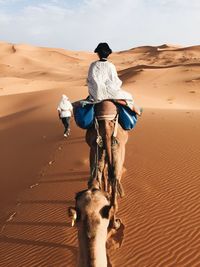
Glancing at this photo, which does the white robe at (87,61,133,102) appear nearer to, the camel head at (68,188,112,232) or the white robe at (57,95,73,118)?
the camel head at (68,188,112,232)

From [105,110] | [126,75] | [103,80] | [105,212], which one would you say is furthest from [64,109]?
[126,75]

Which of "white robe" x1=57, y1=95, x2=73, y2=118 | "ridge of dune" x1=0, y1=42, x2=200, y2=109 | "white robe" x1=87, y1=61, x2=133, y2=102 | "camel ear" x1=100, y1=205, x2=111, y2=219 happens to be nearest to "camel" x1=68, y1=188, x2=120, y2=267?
"camel ear" x1=100, y1=205, x2=111, y2=219

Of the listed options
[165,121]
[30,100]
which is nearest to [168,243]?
[165,121]

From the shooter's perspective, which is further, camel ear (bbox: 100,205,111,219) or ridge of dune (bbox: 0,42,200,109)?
ridge of dune (bbox: 0,42,200,109)

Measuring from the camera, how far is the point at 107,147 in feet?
21.5

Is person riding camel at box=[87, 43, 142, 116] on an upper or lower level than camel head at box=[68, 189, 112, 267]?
upper

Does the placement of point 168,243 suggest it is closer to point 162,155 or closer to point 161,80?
point 162,155

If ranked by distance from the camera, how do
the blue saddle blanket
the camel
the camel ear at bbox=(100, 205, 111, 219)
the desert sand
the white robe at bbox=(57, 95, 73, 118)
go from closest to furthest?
the camel < the camel ear at bbox=(100, 205, 111, 219) < the blue saddle blanket < the desert sand < the white robe at bbox=(57, 95, 73, 118)

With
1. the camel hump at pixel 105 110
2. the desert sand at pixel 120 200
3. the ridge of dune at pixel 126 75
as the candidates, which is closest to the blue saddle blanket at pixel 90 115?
the camel hump at pixel 105 110

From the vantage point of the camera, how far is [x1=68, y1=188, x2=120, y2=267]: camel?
389 centimetres

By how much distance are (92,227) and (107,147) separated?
106 inches

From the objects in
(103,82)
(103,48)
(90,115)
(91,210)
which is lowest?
(91,210)

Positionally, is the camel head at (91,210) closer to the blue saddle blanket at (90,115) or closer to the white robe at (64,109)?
the blue saddle blanket at (90,115)

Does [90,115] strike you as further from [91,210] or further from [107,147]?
[91,210]
